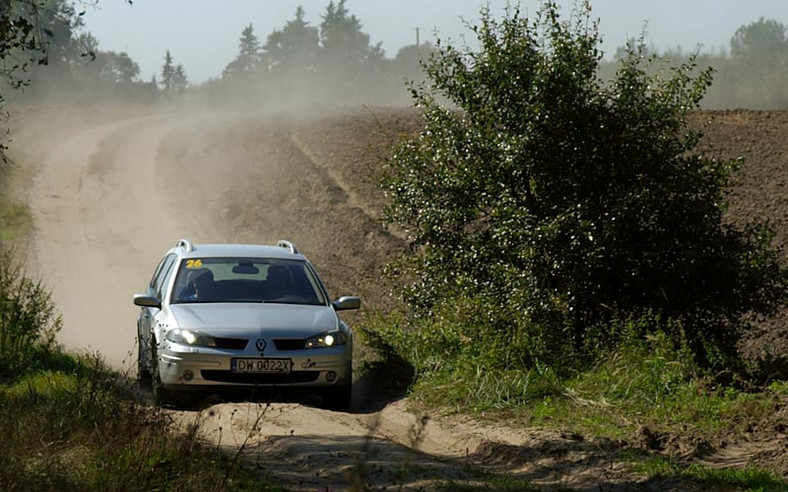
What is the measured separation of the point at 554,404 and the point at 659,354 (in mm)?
1337

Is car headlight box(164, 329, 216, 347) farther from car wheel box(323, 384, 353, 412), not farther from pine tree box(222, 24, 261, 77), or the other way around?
pine tree box(222, 24, 261, 77)

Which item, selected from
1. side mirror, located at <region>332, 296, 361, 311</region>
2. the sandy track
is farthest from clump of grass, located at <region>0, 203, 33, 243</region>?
side mirror, located at <region>332, 296, 361, 311</region>

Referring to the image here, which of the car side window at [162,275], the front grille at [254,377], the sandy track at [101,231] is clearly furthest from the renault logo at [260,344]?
the sandy track at [101,231]

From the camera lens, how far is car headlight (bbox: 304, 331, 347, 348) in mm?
11445

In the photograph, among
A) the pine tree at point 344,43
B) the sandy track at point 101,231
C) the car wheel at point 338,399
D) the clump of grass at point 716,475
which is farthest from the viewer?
the pine tree at point 344,43

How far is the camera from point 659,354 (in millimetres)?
11461

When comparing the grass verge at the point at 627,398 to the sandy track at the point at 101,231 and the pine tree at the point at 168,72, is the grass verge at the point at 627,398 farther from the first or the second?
the pine tree at the point at 168,72

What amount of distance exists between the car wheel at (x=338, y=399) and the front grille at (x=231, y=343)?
1033mm

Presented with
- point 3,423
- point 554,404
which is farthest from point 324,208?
point 3,423

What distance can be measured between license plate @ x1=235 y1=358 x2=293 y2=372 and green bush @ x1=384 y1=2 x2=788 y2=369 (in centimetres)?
251

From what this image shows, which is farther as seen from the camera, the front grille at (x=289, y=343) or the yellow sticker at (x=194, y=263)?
the yellow sticker at (x=194, y=263)

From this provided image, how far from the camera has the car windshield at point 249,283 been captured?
1245cm

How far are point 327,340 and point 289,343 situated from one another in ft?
1.40

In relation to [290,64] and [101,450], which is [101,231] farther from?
[290,64]
